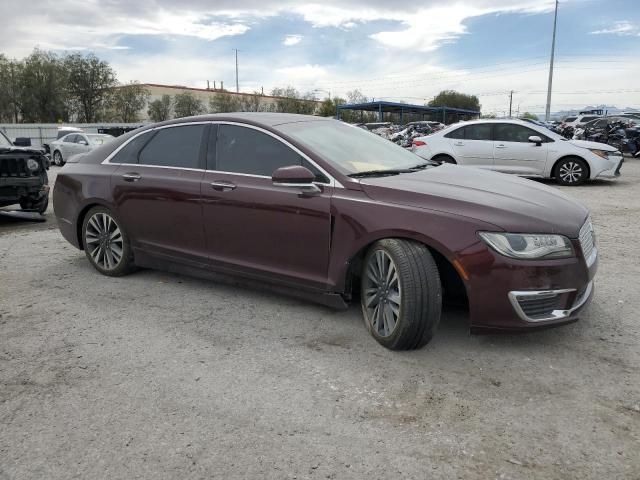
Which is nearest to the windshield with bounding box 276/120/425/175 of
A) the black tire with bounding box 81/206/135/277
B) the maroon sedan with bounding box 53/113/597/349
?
the maroon sedan with bounding box 53/113/597/349

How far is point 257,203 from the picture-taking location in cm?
412

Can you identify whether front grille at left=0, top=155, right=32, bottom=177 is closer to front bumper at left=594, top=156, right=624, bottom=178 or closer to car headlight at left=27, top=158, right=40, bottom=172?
car headlight at left=27, top=158, right=40, bottom=172

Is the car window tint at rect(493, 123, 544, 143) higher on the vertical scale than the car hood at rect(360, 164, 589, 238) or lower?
higher

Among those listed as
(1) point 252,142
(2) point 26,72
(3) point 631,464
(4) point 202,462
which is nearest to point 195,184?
(1) point 252,142

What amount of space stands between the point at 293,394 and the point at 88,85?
6571 centimetres

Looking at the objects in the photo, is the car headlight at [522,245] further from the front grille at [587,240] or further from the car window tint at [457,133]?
the car window tint at [457,133]

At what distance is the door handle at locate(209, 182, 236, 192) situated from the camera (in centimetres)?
429

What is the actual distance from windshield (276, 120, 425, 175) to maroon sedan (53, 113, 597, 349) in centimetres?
2

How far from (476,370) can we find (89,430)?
2148mm

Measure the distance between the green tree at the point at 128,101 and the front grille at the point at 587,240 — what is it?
65871 millimetres

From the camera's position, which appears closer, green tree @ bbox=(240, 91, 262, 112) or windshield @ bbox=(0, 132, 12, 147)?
windshield @ bbox=(0, 132, 12, 147)

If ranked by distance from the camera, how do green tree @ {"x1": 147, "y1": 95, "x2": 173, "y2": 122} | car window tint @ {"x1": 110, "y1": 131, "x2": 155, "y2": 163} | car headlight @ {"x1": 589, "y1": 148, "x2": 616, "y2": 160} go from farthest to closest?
1. green tree @ {"x1": 147, "y1": 95, "x2": 173, "y2": 122}
2. car headlight @ {"x1": 589, "y1": 148, "x2": 616, "y2": 160}
3. car window tint @ {"x1": 110, "y1": 131, "x2": 155, "y2": 163}

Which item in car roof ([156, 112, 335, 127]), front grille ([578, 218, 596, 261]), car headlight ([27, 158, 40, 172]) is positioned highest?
car roof ([156, 112, 335, 127])

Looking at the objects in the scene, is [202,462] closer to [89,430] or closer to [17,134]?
[89,430]
